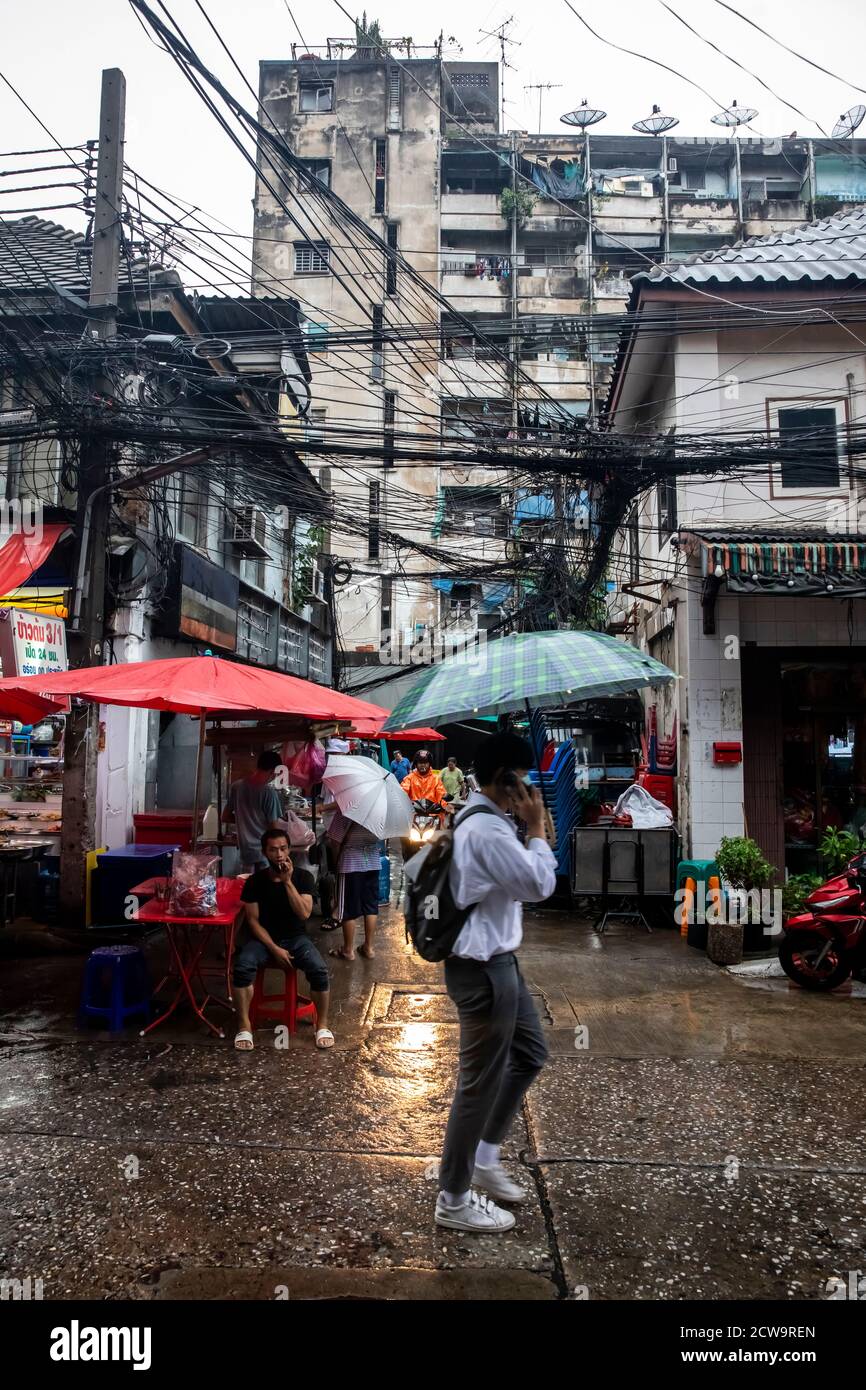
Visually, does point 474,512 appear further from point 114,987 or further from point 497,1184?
point 497,1184

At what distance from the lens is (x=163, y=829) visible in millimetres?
10148

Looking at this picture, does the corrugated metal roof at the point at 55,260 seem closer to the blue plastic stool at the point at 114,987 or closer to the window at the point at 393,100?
the blue plastic stool at the point at 114,987

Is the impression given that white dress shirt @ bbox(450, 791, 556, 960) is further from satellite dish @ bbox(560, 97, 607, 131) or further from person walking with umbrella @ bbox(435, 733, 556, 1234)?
satellite dish @ bbox(560, 97, 607, 131)

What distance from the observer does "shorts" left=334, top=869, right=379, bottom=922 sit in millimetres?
7863

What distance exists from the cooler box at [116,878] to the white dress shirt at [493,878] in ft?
19.8

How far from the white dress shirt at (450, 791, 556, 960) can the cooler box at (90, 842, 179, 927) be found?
6036 millimetres

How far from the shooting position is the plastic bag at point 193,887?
19.5 ft

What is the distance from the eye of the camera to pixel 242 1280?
3.09 m

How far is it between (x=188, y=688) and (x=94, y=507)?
13.6 ft

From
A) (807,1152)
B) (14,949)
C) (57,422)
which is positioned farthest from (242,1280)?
(57,422)

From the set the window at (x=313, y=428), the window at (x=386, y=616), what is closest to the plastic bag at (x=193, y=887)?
the window at (x=313, y=428)

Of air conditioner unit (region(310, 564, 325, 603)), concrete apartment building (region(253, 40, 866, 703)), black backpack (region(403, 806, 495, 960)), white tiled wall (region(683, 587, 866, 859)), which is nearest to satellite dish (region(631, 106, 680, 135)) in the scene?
concrete apartment building (region(253, 40, 866, 703))

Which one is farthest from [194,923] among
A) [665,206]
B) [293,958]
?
[665,206]

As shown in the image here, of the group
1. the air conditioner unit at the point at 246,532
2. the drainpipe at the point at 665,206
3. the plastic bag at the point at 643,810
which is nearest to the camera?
the plastic bag at the point at 643,810
